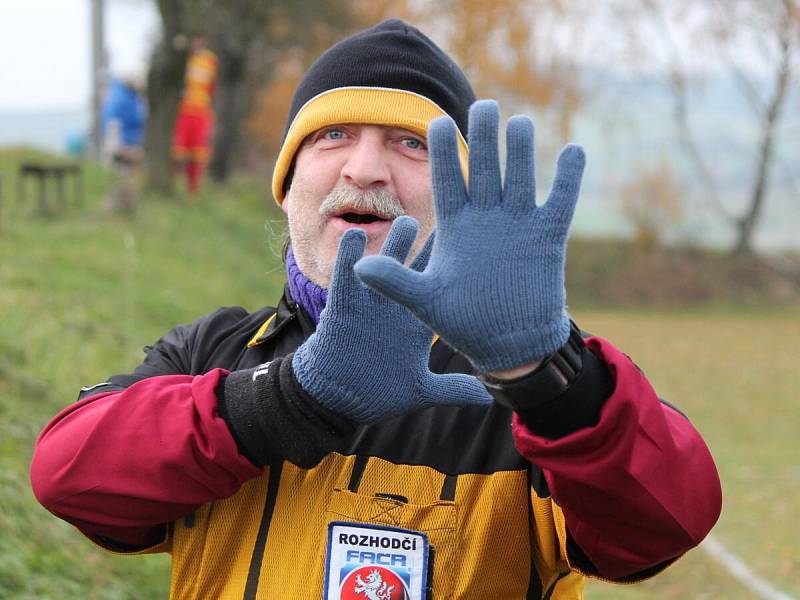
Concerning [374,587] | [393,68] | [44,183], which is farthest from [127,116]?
[374,587]

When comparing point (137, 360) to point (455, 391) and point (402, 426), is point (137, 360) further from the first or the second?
point (455, 391)

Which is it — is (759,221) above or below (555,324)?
below

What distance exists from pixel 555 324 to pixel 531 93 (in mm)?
26892

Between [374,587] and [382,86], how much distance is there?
1084 mm

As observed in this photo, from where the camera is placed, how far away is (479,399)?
201 cm

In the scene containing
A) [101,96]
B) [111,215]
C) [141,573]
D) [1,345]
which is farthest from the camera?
[101,96]

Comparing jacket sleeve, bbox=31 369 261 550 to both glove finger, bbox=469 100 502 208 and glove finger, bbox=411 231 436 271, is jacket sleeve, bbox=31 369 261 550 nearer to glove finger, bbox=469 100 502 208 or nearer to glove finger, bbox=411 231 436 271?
glove finger, bbox=411 231 436 271

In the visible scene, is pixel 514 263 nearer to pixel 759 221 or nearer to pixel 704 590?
pixel 704 590

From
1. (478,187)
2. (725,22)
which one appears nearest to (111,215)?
(478,187)

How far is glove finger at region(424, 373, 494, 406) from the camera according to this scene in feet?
6.39

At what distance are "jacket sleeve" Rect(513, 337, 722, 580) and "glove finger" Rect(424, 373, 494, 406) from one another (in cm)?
20

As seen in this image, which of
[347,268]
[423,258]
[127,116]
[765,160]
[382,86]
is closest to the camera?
[347,268]

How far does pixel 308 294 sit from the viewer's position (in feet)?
7.50

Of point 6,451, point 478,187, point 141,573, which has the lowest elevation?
point 141,573
